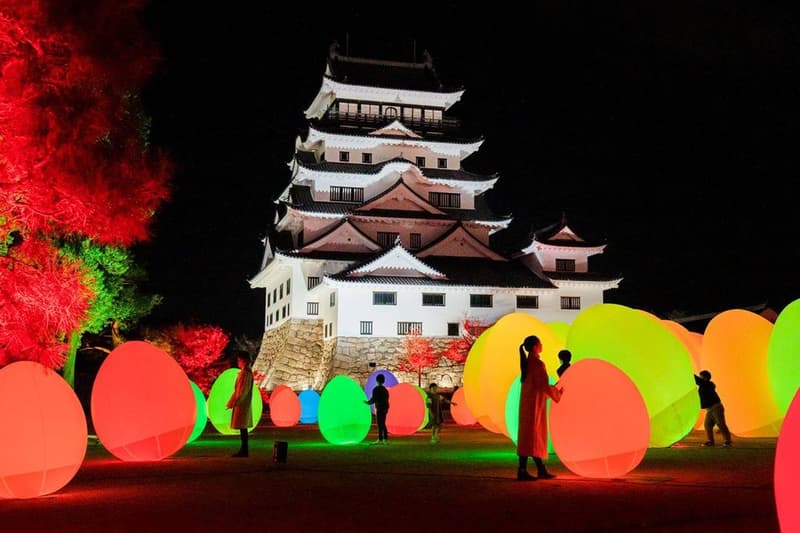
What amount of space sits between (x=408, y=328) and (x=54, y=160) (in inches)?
1229

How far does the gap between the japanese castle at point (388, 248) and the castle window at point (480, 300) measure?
60mm

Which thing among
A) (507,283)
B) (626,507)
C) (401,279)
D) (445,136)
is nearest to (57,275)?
(626,507)

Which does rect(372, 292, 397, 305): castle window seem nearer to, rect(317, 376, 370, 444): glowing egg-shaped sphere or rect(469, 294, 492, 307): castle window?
rect(469, 294, 492, 307): castle window

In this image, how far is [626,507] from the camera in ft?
23.2

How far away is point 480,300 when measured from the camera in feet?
143

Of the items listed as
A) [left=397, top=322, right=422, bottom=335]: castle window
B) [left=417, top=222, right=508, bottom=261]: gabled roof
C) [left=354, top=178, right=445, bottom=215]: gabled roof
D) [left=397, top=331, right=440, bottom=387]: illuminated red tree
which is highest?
[left=354, top=178, right=445, bottom=215]: gabled roof

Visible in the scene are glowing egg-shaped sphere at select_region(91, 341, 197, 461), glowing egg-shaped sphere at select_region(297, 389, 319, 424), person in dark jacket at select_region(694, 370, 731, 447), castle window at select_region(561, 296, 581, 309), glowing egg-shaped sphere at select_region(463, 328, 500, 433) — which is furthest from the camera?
castle window at select_region(561, 296, 581, 309)

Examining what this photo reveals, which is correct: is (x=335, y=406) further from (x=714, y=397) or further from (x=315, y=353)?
(x=315, y=353)

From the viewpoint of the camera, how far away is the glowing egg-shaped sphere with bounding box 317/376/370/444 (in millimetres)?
15945

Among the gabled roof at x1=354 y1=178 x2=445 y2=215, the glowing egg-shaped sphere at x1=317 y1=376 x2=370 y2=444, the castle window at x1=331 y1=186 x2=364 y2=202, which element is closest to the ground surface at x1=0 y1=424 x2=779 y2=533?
the glowing egg-shaped sphere at x1=317 y1=376 x2=370 y2=444

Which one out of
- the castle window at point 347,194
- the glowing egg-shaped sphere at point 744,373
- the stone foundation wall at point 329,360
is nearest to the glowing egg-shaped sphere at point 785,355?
the glowing egg-shaped sphere at point 744,373

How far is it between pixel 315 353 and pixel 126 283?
21685 mm

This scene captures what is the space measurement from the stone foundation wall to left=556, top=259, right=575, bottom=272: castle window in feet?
29.0

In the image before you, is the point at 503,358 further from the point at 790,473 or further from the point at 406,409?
the point at 790,473
